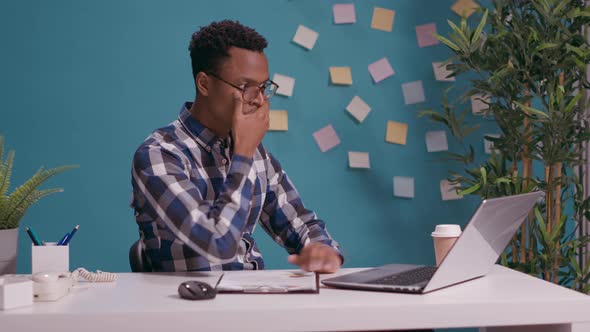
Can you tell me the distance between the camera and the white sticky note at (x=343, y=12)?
115 inches

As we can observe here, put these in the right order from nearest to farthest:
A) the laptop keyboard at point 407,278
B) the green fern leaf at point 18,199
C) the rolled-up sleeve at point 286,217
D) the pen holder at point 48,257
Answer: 1. the laptop keyboard at point 407,278
2. the pen holder at point 48,257
3. the green fern leaf at point 18,199
4. the rolled-up sleeve at point 286,217

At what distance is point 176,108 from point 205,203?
4.49ft

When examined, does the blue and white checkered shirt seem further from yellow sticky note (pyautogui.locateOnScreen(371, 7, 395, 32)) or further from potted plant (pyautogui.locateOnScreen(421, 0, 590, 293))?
yellow sticky note (pyautogui.locateOnScreen(371, 7, 395, 32))

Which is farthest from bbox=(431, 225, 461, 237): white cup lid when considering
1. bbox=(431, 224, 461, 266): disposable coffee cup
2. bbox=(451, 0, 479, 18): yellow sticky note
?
bbox=(451, 0, 479, 18): yellow sticky note

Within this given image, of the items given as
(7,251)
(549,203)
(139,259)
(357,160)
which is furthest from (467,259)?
(357,160)

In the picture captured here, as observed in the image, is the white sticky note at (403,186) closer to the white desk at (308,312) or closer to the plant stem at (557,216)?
the plant stem at (557,216)

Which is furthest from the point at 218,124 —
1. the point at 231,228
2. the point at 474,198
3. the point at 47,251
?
the point at 474,198

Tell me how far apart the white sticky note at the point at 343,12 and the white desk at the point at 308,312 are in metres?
1.81

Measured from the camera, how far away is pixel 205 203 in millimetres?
1553

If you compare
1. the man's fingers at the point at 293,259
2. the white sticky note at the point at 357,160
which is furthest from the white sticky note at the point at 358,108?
the man's fingers at the point at 293,259

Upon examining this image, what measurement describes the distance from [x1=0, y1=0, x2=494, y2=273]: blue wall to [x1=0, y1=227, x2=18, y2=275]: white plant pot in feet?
4.10

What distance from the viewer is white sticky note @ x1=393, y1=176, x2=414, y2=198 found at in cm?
295

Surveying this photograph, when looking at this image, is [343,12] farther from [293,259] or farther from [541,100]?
[293,259]

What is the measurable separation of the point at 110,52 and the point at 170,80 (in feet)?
0.85
